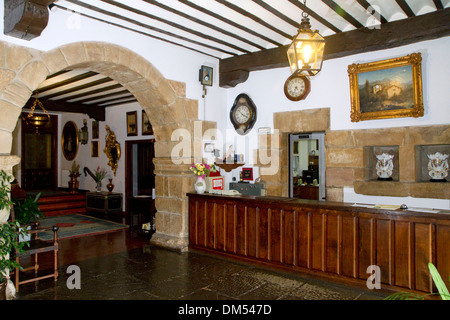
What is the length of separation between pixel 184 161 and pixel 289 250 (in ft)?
6.54

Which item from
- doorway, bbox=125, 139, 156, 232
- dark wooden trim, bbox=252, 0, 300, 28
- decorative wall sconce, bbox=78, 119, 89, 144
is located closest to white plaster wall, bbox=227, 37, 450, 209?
dark wooden trim, bbox=252, 0, 300, 28

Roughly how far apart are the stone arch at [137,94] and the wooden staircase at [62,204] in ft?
14.7

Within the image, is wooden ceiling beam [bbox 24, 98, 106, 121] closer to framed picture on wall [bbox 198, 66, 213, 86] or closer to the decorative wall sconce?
the decorative wall sconce

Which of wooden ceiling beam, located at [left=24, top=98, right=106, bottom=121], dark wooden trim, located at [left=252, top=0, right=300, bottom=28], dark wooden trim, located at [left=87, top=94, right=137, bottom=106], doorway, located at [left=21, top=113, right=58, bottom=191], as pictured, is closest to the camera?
dark wooden trim, located at [left=252, top=0, right=300, bottom=28]

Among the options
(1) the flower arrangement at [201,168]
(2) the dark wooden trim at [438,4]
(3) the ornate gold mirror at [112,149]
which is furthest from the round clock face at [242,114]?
(3) the ornate gold mirror at [112,149]

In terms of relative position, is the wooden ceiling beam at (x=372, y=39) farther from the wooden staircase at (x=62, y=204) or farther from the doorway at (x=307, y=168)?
the wooden staircase at (x=62, y=204)

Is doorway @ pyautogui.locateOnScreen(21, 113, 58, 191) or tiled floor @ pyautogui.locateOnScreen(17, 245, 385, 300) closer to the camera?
tiled floor @ pyautogui.locateOnScreen(17, 245, 385, 300)

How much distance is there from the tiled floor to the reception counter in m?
0.18

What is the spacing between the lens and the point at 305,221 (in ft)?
12.6

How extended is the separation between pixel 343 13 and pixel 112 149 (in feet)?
22.4

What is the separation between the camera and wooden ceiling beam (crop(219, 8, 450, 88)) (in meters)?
3.65

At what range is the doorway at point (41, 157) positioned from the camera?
1077 cm
